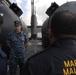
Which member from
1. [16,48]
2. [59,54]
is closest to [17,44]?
[16,48]

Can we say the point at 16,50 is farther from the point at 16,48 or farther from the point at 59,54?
the point at 59,54

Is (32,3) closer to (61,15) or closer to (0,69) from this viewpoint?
(0,69)

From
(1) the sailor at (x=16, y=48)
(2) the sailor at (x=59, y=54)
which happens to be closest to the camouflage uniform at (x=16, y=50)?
(1) the sailor at (x=16, y=48)

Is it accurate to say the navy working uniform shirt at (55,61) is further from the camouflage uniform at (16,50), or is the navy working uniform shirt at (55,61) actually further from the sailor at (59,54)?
the camouflage uniform at (16,50)

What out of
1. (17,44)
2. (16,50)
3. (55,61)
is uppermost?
(55,61)

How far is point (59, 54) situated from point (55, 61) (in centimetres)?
7

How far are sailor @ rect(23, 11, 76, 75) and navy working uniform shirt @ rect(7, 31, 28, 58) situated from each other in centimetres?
486

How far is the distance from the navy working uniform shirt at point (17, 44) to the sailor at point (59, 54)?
4.86 m

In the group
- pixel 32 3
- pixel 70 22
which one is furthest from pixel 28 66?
pixel 32 3

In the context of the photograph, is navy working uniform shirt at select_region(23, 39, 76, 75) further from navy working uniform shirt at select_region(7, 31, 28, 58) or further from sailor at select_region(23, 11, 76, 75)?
navy working uniform shirt at select_region(7, 31, 28, 58)

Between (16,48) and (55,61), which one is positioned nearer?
(55,61)

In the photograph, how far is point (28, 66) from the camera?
206 centimetres

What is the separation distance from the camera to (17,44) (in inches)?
277

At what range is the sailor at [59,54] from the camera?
203 cm
